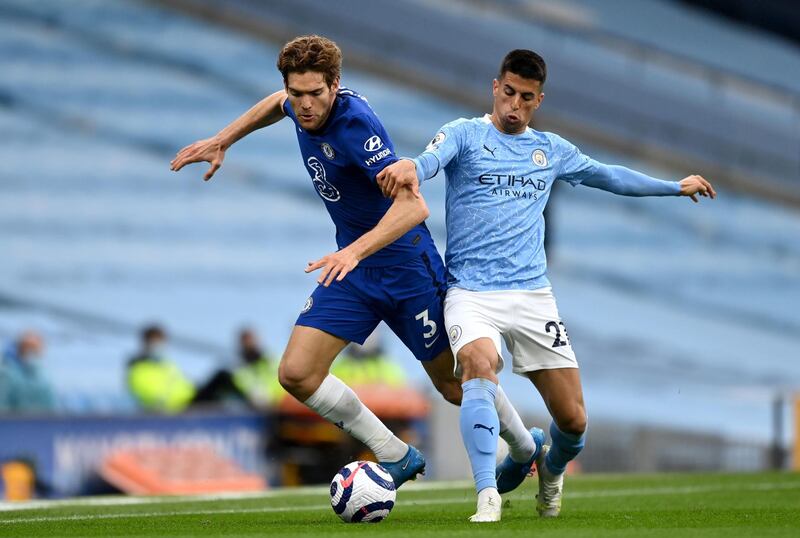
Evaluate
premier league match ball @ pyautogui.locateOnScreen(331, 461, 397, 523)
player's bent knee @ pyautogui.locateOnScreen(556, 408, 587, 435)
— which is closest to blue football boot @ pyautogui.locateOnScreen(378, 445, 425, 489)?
premier league match ball @ pyautogui.locateOnScreen(331, 461, 397, 523)

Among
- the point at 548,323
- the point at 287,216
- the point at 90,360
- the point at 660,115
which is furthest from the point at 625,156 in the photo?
the point at 548,323

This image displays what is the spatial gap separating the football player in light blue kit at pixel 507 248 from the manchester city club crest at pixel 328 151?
435mm

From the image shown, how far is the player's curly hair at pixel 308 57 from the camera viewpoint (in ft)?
19.6

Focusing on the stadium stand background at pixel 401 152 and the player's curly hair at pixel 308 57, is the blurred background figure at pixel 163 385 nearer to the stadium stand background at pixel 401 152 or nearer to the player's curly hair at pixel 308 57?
the player's curly hair at pixel 308 57

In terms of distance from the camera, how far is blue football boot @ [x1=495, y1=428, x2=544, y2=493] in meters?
6.79

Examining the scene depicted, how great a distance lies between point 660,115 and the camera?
985 inches

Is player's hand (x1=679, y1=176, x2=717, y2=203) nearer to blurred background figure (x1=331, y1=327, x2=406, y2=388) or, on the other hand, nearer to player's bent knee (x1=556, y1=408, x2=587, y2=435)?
player's bent knee (x1=556, y1=408, x2=587, y2=435)

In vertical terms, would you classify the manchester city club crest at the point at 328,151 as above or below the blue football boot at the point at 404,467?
above

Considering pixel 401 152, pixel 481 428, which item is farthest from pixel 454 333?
pixel 401 152

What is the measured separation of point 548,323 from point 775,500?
2.77 m

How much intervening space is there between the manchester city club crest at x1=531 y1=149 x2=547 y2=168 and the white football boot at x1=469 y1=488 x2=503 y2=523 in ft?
5.14

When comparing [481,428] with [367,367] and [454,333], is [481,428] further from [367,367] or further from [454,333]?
[367,367]

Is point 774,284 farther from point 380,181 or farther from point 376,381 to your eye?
point 380,181

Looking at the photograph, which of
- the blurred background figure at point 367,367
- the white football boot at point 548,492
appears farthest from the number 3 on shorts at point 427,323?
the blurred background figure at point 367,367
